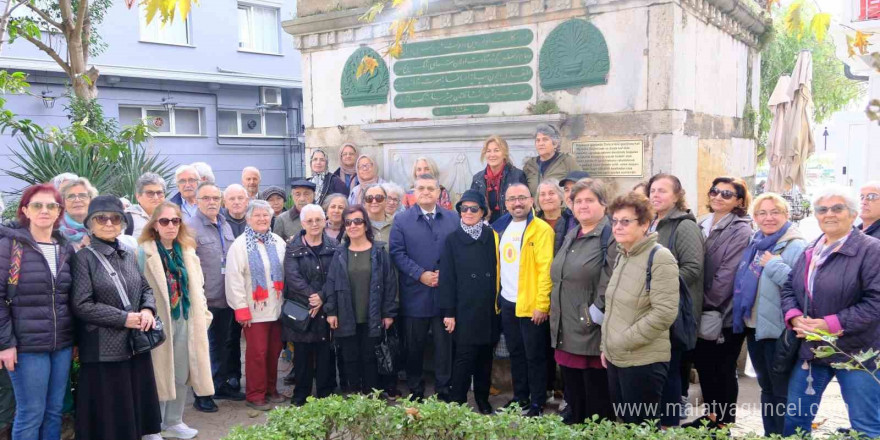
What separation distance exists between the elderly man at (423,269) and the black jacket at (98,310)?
79.7 inches

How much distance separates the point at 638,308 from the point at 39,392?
11.8 feet

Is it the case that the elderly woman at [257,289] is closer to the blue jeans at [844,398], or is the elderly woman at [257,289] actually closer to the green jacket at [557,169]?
the green jacket at [557,169]

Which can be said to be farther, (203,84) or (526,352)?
(203,84)

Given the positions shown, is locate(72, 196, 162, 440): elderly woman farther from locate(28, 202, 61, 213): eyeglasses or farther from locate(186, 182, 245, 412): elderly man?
locate(186, 182, 245, 412): elderly man

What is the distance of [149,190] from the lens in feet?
17.4

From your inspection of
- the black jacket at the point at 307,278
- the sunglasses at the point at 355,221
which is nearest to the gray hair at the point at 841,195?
the sunglasses at the point at 355,221

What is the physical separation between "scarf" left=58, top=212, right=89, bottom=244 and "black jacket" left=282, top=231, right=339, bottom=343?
1480mm

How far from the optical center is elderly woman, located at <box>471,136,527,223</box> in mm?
5832

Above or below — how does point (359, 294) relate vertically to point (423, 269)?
below

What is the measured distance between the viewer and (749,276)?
4.14 metres

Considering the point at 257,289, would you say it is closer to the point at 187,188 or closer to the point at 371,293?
the point at 371,293

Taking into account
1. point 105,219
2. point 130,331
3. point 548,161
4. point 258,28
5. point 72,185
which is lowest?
point 130,331

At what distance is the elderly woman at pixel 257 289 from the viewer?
5.28 meters

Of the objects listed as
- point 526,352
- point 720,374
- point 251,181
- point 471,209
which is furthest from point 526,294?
point 251,181
